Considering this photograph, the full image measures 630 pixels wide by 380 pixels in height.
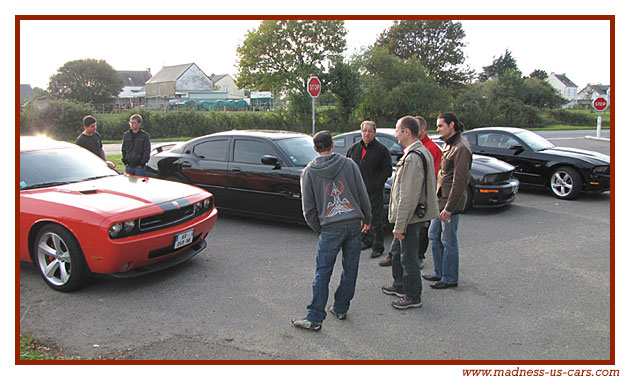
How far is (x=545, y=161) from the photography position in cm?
961

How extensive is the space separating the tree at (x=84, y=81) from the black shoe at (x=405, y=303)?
240 feet

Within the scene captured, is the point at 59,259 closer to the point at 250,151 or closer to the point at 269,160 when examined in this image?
the point at 269,160

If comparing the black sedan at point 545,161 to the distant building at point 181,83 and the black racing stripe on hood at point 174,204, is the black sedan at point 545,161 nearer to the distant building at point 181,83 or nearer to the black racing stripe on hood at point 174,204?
the black racing stripe on hood at point 174,204

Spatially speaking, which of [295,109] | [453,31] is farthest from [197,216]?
[453,31]

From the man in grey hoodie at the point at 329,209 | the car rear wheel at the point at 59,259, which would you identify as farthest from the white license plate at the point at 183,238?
the man in grey hoodie at the point at 329,209

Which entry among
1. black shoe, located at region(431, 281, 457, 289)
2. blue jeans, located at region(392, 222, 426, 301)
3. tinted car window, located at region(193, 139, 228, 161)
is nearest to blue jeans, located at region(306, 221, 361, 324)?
blue jeans, located at region(392, 222, 426, 301)

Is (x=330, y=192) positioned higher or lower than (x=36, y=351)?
higher

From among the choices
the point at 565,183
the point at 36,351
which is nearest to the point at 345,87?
the point at 565,183

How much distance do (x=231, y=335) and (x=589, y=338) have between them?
295cm

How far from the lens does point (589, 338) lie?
3.73 m

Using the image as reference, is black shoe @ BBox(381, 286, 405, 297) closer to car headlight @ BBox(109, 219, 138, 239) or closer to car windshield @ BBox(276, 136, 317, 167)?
car headlight @ BBox(109, 219, 138, 239)

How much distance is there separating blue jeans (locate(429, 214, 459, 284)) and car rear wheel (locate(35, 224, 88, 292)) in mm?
3619

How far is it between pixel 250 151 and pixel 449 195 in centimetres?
380

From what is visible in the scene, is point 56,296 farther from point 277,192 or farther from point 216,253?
point 277,192
